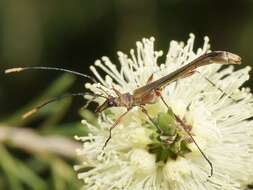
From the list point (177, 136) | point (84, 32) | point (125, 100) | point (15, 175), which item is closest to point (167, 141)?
point (177, 136)

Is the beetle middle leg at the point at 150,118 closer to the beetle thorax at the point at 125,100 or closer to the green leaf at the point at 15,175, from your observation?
the beetle thorax at the point at 125,100

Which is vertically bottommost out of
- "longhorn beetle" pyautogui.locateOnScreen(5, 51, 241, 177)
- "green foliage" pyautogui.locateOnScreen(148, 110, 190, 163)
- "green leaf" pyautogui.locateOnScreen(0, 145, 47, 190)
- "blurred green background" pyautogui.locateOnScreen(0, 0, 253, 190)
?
"green foliage" pyautogui.locateOnScreen(148, 110, 190, 163)

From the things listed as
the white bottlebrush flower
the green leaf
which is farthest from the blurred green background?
the white bottlebrush flower

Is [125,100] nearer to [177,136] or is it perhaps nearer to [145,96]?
[145,96]

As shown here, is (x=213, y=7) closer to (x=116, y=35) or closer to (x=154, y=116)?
(x=116, y=35)

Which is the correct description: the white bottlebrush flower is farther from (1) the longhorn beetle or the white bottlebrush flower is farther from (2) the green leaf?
(2) the green leaf

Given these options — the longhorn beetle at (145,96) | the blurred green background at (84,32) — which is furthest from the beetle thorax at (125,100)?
the blurred green background at (84,32)

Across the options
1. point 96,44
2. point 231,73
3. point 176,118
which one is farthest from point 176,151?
point 96,44

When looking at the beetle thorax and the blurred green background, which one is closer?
the beetle thorax
